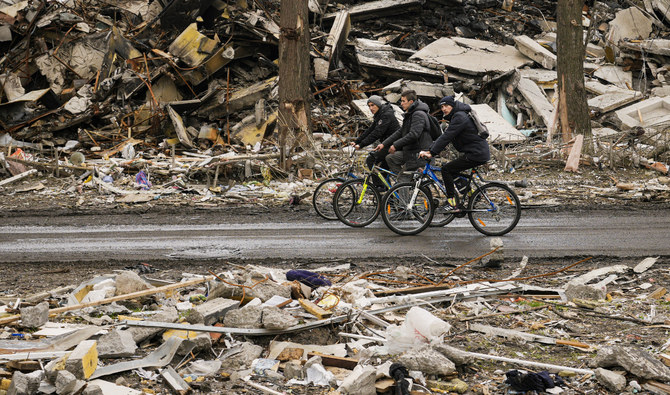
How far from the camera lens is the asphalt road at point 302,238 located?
896 centimetres

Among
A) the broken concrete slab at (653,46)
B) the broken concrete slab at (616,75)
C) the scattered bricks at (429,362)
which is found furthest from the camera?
the broken concrete slab at (653,46)

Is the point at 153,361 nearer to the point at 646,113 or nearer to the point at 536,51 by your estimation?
the point at 646,113

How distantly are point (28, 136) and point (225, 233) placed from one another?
9.91 meters

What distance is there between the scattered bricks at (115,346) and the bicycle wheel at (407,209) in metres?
5.79

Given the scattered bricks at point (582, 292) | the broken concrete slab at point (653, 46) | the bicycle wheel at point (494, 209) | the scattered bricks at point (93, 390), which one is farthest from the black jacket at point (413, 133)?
the broken concrete slab at point (653, 46)

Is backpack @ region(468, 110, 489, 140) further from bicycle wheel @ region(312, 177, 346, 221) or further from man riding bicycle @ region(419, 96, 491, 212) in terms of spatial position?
bicycle wheel @ region(312, 177, 346, 221)

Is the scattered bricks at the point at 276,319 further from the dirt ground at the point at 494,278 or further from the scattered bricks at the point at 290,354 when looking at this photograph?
the scattered bricks at the point at 290,354

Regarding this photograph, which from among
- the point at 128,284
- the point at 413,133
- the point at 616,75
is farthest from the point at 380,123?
the point at 616,75

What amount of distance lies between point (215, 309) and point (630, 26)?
76.4 feet

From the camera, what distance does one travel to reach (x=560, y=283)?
7.25m

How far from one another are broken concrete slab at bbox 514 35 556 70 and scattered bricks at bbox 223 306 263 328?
60.9 feet

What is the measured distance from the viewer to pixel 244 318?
5.50 meters

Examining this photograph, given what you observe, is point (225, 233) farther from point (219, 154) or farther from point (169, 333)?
point (219, 154)

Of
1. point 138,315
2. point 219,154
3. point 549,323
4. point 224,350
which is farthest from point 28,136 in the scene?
point 549,323
